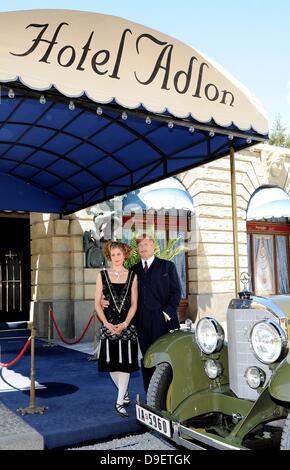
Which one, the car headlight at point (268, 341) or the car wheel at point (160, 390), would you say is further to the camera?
the car wheel at point (160, 390)

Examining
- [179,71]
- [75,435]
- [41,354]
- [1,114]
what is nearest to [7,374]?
[41,354]

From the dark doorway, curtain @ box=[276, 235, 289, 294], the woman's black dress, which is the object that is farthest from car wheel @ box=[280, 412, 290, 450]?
curtain @ box=[276, 235, 289, 294]

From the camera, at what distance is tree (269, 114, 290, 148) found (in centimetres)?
2962

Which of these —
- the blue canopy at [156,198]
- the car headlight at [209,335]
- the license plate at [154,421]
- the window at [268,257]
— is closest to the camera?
the license plate at [154,421]

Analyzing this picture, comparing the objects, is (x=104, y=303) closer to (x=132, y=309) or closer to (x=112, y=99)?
(x=132, y=309)

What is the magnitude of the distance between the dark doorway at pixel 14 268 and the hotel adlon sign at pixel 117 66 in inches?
336

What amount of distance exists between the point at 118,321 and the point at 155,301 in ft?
1.70

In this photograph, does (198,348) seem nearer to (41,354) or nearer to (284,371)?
(284,371)

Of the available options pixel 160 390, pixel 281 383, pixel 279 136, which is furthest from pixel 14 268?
pixel 279 136

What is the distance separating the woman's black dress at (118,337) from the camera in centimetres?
445

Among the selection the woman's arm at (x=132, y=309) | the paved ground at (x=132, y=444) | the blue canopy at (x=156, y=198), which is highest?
the blue canopy at (x=156, y=198)

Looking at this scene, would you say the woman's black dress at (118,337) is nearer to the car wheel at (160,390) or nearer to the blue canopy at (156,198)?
the car wheel at (160,390)

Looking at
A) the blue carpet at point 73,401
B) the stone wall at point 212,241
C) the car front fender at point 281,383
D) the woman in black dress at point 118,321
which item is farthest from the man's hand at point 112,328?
the stone wall at point 212,241

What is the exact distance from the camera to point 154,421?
3303 millimetres
